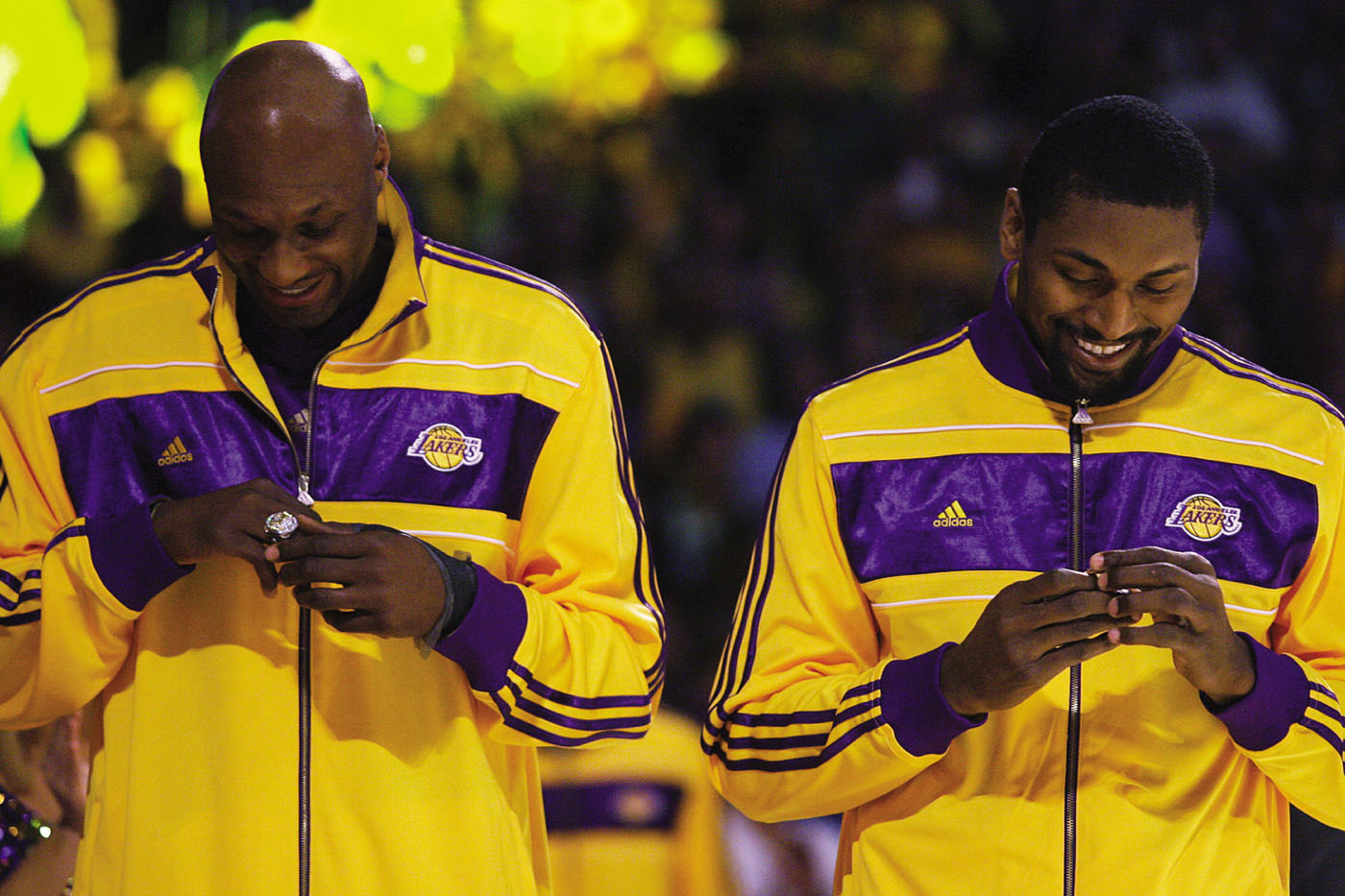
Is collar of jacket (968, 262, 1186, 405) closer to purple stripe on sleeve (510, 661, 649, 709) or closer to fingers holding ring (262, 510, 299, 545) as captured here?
purple stripe on sleeve (510, 661, 649, 709)

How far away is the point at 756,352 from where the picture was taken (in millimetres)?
6309

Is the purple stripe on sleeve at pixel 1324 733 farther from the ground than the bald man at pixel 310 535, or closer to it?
closer to it

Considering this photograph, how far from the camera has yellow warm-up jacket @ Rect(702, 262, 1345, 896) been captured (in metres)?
2.15

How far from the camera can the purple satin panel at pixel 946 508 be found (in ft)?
7.36

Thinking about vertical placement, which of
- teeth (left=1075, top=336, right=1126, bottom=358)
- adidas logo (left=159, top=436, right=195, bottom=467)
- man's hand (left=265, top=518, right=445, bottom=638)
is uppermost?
teeth (left=1075, top=336, right=1126, bottom=358)

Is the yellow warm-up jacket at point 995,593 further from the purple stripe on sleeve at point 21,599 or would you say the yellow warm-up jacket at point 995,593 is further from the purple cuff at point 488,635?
the purple stripe on sleeve at point 21,599

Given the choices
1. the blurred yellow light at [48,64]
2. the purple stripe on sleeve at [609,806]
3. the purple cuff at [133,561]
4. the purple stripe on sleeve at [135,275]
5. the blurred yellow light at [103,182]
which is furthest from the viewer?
the blurred yellow light at [103,182]

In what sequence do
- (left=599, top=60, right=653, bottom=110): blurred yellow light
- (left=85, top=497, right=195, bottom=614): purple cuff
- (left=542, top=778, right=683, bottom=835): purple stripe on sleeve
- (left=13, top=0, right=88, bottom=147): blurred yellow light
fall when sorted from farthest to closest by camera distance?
(left=599, top=60, right=653, bottom=110): blurred yellow light → (left=13, top=0, right=88, bottom=147): blurred yellow light → (left=542, top=778, right=683, bottom=835): purple stripe on sleeve → (left=85, top=497, right=195, bottom=614): purple cuff

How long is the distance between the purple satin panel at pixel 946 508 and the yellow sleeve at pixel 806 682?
4 cm

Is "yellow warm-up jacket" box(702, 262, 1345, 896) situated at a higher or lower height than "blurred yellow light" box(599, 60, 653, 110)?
lower

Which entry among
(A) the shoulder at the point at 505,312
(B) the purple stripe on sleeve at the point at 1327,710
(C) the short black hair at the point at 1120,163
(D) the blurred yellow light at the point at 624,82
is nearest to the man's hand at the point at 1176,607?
(B) the purple stripe on sleeve at the point at 1327,710

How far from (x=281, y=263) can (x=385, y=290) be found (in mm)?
161

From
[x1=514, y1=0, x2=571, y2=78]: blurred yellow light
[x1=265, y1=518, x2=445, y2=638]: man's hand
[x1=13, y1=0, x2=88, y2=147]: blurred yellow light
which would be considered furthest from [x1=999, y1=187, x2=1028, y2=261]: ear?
[x1=514, y1=0, x2=571, y2=78]: blurred yellow light

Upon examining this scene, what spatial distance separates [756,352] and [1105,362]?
13.5 feet
